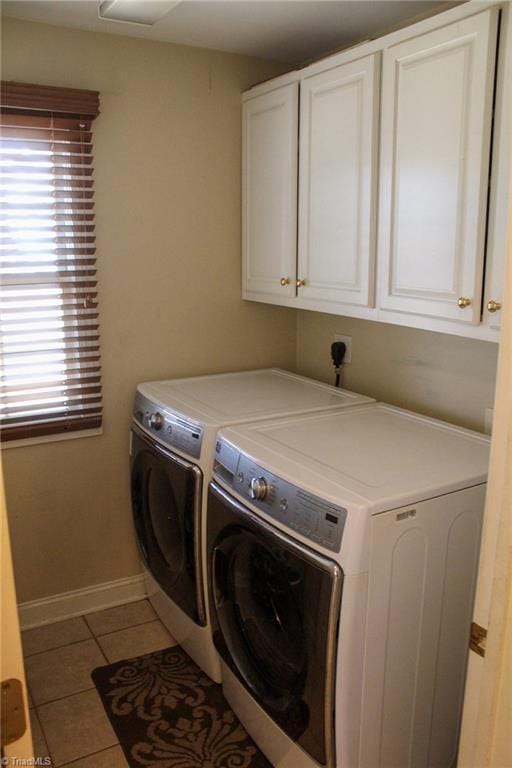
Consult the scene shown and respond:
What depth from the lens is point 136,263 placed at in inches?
107

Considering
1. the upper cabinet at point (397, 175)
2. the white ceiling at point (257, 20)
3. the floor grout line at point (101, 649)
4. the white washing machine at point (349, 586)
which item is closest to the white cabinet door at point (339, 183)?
the upper cabinet at point (397, 175)

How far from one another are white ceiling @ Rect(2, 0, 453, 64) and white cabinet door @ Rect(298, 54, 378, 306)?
0.22 meters

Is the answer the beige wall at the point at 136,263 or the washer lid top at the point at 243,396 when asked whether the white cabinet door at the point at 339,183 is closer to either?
the washer lid top at the point at 243,396

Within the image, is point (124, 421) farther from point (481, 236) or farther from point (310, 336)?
point (481, 236)

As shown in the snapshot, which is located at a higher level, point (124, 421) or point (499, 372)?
point (499, 372)

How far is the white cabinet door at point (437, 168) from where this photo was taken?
5.60 feet

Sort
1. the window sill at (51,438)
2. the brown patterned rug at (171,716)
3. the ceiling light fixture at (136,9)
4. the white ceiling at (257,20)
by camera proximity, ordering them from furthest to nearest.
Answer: the window sill at (51,438) → the white ceiling at (257,20) → the brown patterned rug at (171,716) → the ceiling light fixture at (136,9)

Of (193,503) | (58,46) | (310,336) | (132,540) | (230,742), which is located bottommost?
(230,742)

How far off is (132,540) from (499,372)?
7.15 feet

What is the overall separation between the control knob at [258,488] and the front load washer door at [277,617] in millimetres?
61

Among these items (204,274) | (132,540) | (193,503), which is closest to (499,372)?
(193,503)

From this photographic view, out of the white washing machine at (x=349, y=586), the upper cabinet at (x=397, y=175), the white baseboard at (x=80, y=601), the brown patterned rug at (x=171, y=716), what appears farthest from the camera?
the white baseboard at (x=80, y=601)

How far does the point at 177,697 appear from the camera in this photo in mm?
2309

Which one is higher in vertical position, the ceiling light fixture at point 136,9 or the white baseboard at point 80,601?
the ceiling light fixture at point 136,9
